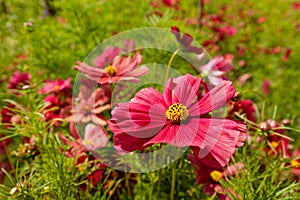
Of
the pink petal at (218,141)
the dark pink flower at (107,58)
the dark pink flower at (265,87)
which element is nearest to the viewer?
the pink petal at (218,141)

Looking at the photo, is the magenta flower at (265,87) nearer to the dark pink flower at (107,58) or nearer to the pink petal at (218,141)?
the dark pink flower at (107,58)

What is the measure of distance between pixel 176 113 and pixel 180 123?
15 millimetres

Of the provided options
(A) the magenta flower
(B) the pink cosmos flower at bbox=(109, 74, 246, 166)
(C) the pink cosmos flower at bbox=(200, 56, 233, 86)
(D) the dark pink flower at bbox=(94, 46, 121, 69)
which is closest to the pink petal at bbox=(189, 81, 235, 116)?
(B) the pink cosmos flower at bbox=(109, 74, 246, 166)

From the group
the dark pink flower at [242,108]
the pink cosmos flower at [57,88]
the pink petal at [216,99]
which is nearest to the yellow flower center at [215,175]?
the dark pink flower at [242,108]

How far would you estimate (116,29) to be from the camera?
1.27m

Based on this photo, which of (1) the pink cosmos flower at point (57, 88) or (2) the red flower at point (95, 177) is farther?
(1) the pink cosmos flower at point (57, 88)

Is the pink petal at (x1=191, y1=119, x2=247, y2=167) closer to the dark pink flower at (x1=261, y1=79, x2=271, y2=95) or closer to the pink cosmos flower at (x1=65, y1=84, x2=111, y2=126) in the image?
the pink cosmos flower at (x1=65, y1=84, x2=111, y2=126)

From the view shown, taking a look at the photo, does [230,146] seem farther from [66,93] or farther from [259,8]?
[259,8]

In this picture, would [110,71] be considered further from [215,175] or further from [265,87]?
[265,87]

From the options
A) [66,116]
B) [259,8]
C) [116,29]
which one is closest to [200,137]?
[66,116]

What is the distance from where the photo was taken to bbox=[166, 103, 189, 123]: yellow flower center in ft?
1.52

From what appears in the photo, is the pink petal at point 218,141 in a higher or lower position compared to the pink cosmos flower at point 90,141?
higher

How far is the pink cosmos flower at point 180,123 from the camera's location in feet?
1.36

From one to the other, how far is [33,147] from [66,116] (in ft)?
0.37
